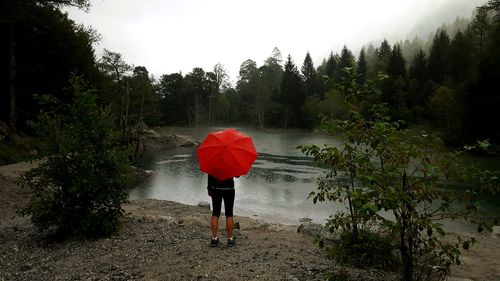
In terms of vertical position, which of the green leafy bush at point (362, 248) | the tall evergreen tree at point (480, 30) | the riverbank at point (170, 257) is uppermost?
the tall evergreen tree at point (480, 30)

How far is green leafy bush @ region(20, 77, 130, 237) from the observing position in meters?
7.47

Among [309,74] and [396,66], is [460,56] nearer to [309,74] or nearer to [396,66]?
[396,66]

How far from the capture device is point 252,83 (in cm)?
9000

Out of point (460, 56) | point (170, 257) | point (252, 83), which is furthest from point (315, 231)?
point (252, 83)

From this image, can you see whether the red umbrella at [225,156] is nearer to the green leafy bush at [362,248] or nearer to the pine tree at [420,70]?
the green leafy bush at [362,248]

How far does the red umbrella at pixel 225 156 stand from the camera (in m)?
6.85

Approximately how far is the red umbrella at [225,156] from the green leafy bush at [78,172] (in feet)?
6.87

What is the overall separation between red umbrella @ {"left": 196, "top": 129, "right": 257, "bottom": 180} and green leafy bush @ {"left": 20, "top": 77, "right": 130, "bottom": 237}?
6.87 feet

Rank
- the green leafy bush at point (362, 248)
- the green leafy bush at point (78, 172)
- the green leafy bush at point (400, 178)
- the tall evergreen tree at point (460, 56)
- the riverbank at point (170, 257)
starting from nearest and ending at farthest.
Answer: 1. the green leafy bush at point (400, 178)
2. the green leafy bush at point (362, 248)
3. the riverbank at point (170, 257)
4. the green leafy bush at point (78, 172)
5. the tall evergreen tree at point (460, 56)

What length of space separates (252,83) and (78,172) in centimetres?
8374

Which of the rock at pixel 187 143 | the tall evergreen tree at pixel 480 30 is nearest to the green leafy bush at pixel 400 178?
the rock at pixel 187 143

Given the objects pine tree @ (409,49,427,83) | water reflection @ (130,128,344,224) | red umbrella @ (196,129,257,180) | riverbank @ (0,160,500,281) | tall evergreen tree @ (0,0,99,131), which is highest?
pine tree @ (409,49,427,83)

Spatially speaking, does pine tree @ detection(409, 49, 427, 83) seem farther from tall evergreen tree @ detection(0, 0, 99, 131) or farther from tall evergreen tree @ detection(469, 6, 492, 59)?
tall evergreen tree @ detection(0, 0, 99, 131)

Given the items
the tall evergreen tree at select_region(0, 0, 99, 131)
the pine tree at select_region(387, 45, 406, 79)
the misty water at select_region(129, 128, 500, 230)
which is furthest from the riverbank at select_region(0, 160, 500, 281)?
the pine tree at select_region(387, 45, 406, 79)
